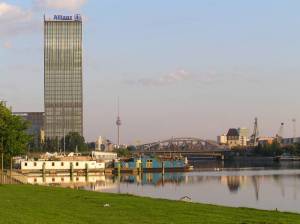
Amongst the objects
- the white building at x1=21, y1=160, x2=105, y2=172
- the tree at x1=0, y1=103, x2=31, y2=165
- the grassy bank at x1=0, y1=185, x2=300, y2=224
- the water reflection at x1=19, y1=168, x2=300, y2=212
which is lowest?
the water reflection at x1=19, y1=168, x2=300, y2=212

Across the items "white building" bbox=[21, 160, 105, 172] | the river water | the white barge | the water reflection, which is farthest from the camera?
"white building" bbox=[21, 160, 105, 172]

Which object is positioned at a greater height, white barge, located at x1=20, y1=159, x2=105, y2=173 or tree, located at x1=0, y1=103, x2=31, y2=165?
tree, located at x1=0, y1=103, x2=31, y2=165

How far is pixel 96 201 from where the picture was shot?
101 ft

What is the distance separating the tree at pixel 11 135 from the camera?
59188mm

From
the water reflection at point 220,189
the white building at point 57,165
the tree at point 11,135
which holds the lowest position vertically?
the water reflection at point 220,189

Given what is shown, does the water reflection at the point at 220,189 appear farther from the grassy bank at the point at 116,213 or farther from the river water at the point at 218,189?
the grassy bank at the point at 116,213

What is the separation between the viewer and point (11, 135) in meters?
59.3

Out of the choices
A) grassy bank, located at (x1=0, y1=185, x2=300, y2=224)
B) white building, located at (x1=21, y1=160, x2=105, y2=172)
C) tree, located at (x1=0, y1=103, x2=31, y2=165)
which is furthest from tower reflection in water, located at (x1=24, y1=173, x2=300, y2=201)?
grassy bank, located at (x1=0, y1=185, x2=300, y2=224)

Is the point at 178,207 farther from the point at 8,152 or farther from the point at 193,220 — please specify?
the point at 8,152

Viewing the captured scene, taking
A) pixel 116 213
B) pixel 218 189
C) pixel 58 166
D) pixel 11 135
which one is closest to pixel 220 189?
pixel 218 189

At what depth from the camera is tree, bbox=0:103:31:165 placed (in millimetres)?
59188

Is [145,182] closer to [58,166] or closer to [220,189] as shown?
[220,189]

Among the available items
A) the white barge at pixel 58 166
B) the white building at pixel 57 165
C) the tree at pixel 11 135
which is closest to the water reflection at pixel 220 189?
the tree at pixel 11 135

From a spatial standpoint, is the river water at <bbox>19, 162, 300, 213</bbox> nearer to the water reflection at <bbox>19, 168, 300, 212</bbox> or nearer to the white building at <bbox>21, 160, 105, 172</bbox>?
the water reflection at <bbox>19, 168, 300, 212</bbox>
